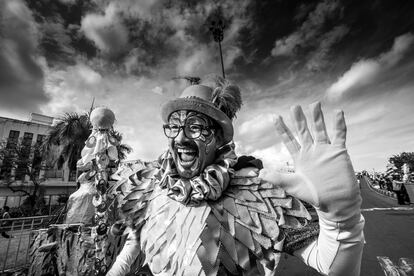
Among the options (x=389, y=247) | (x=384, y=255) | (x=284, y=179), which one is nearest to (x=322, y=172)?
(x=284, y=179)

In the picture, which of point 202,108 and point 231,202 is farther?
point 202,108

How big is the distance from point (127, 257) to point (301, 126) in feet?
5.32

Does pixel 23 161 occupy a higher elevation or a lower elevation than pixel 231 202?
higher

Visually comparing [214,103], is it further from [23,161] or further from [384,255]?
[23,161]

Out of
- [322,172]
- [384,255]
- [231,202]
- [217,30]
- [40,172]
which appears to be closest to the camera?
[322,172]

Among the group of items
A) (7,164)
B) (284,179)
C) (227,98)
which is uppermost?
(7,164)

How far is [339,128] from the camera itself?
104cm

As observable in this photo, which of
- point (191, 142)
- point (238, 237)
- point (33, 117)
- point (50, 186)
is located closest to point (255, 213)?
point (238, 237)

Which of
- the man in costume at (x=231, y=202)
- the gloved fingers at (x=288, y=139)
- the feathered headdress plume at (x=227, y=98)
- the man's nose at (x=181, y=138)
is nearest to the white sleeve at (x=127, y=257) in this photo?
the man in costume at (x=231, y=202)

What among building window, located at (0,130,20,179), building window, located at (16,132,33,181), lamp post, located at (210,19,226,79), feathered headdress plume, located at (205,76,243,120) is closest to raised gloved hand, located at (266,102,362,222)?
feathered headdress plume, located at (205,76,243,120)

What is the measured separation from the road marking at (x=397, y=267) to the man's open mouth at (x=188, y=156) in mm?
4534

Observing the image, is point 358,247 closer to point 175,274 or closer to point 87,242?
point 175,274

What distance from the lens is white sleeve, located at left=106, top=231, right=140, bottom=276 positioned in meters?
1.70

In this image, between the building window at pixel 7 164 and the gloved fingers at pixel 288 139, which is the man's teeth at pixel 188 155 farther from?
the building window at pixel 7 164
